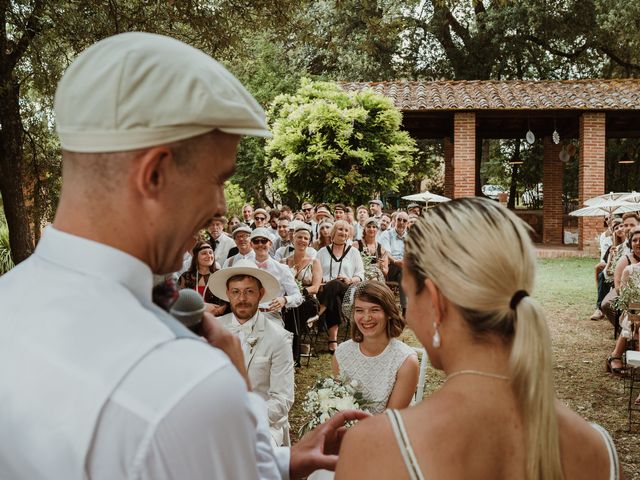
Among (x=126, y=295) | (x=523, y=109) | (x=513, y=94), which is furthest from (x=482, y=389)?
(x=513, y=94)

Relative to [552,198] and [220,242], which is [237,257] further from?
[552,198]

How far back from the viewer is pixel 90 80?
2.99 ft

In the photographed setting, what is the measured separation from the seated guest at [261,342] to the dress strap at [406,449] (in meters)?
2.80

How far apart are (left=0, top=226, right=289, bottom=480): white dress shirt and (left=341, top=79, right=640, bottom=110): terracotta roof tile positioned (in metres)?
18.2

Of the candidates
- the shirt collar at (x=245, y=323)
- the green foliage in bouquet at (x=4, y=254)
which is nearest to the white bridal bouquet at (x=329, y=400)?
the shirt collar at (x=245, y=323)

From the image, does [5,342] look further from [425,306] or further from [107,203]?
[425,306]

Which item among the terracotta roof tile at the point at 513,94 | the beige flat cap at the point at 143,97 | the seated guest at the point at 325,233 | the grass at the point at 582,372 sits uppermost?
the terracotta roof tile at the point at 513,94

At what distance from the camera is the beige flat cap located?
2.92 ft

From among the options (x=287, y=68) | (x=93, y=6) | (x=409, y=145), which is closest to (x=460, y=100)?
(x=409, y=145)

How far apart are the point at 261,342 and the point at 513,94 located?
685 inches

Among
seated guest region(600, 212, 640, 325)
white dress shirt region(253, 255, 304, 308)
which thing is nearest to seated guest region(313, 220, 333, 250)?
white dress shirt region(253, 255, 304, 308)

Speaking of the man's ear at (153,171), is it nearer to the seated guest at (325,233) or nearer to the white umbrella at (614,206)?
the seated guest at (325,233)

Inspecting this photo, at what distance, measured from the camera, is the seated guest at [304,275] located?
820 cm

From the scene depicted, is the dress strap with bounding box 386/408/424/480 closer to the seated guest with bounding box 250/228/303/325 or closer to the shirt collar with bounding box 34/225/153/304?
the shirt collar with bounding box 34/225/153/304
